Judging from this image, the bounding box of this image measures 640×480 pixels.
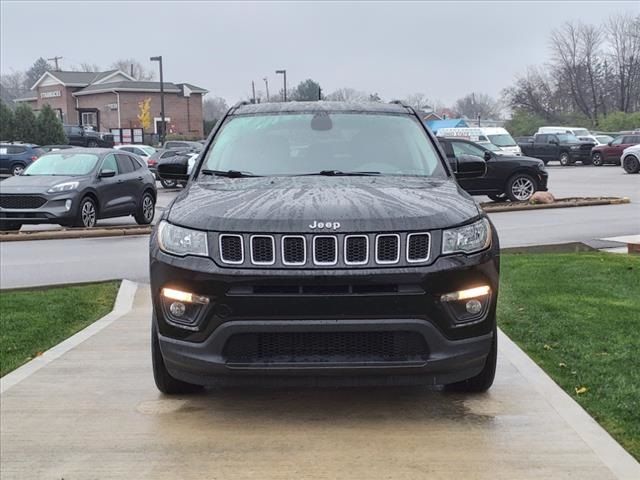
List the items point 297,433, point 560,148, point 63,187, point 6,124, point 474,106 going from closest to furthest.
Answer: point 297,433 < point 63,187 < point 560,148 < point 6,124 < point 474,106

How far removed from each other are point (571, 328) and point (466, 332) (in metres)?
2.52

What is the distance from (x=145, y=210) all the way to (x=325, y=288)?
13.9 m

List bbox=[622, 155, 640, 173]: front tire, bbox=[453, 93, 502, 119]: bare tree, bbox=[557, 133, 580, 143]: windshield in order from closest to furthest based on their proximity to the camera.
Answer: bbox=[622, 155, 640, 173]: front tire
bbox=[557, 133, 580, 143]: windshield
bbox=[453, 93, 502, 119]: bare tree

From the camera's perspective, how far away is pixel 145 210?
17.1 metres

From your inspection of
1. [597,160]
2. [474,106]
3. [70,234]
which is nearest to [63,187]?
[70,234]

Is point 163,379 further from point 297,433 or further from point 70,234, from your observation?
point 70,234

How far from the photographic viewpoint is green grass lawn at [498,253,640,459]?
14.9ft

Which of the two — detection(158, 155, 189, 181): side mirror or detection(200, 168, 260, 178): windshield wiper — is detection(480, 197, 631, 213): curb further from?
detection(200, 168, 260, 178): windshield wiper

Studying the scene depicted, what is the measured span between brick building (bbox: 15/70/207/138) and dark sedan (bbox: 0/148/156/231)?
184 ft

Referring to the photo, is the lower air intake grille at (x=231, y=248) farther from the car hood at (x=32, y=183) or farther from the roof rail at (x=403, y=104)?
the car hood at (x=32, y=183)

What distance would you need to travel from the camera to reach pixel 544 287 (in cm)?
803

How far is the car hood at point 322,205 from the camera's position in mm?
3926

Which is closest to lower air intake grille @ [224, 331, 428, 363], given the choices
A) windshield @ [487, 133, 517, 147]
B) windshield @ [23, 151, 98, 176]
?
windshield @ [23, 151, 98, 176]

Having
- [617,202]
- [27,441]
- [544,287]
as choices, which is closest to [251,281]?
[27,441]
